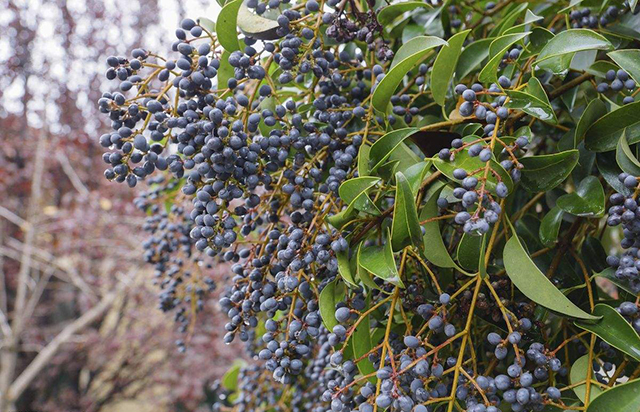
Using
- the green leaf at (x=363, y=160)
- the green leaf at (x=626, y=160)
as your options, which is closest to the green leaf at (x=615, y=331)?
the green leaf at (x=626, y=160)

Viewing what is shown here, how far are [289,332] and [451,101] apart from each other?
28 centimetres

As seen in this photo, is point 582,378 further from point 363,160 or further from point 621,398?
point 363,160

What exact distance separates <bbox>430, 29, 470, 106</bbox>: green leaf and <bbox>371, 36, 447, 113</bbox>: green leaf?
3 cm

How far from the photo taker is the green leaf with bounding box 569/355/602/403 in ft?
1.30

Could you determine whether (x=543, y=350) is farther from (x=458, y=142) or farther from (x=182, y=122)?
(x=182, y=122)

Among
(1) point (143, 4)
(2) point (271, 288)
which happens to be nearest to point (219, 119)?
(2) point (271, 288)

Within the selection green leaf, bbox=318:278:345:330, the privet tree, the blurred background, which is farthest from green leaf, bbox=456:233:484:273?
the blurred background

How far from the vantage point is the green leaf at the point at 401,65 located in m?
0.42

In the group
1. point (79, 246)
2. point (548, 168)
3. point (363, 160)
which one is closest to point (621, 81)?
point (548, 168)

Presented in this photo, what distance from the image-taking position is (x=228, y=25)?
0.45 m

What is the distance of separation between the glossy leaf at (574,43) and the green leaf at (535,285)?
149mm

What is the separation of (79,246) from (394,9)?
224cm

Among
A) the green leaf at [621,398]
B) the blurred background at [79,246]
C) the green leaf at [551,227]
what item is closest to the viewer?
the green leaf at [621,398]

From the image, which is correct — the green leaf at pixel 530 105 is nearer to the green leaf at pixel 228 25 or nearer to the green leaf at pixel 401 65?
the green leaf at pixel 401 65
